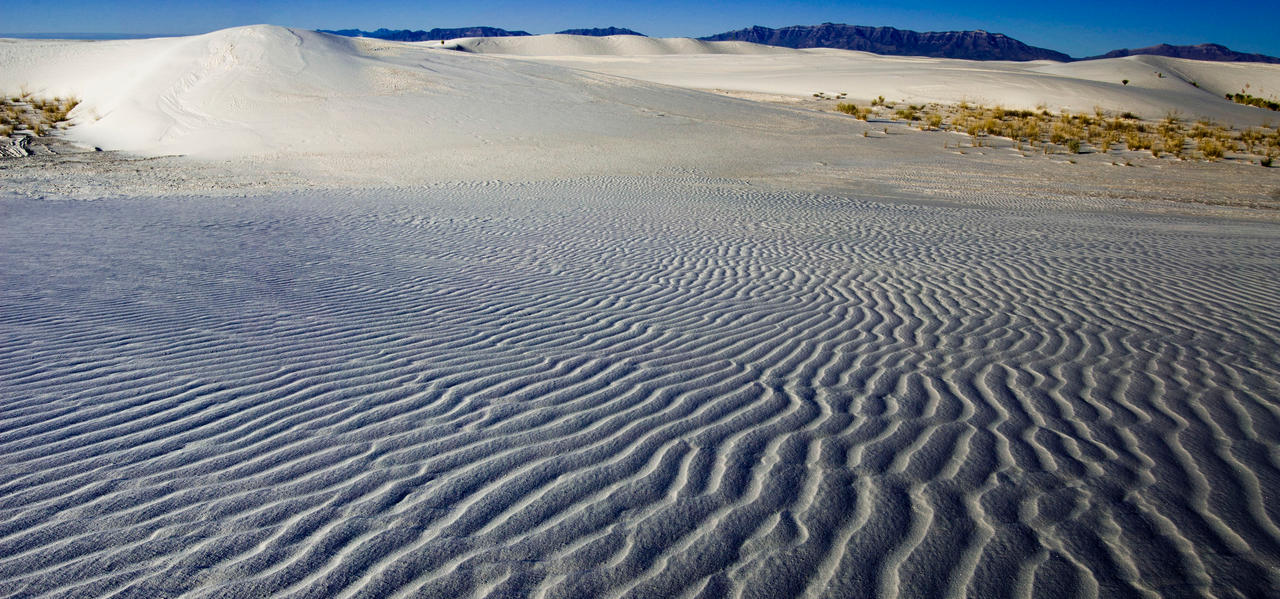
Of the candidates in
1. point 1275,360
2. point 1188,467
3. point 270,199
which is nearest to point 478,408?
point 1188,467

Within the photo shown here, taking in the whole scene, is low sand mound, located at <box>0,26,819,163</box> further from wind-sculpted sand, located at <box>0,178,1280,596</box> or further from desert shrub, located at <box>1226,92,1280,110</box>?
desert shrub, located at <box>1226,92,1280,110</box>

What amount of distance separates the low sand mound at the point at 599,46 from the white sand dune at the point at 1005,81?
3735 centimetres

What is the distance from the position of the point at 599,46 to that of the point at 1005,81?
8030 cm

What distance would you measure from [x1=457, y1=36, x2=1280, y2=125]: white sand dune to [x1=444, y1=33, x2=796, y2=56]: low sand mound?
123ft

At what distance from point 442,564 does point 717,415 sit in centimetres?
175

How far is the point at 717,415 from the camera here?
12.6ft

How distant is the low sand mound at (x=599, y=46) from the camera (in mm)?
102812

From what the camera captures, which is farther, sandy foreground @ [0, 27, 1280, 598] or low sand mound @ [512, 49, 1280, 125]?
low sand mound @ [512, 49, 1280, 125]

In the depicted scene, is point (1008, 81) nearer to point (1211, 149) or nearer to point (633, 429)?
point (1211, 149)

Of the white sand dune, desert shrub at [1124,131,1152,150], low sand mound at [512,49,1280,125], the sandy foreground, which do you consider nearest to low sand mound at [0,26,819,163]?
the sandy foreground

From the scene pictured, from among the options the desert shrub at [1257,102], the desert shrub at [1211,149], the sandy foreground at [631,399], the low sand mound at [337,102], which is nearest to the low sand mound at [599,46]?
the desert shrub at [1257,102]

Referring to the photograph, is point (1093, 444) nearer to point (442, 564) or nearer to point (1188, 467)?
point (1188, 467)

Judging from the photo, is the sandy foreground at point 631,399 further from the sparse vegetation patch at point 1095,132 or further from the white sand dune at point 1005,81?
the white sand dune at point 1005,81

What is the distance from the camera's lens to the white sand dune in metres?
31.5
